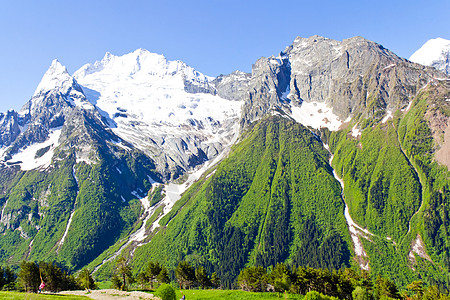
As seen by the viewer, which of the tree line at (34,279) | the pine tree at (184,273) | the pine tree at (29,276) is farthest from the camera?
the pine tree at (184,273)

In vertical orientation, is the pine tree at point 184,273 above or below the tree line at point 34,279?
below

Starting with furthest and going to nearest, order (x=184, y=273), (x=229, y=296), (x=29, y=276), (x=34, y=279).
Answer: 1. (x=184, y=273)
2. (x=34, y=279)
3. (x=29, y=276)
4. (x=229, y=296)

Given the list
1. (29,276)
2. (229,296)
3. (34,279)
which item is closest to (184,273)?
(229,296)

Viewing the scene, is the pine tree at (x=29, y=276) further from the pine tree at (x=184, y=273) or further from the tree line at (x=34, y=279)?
the pine tree at (x=184, y=273)

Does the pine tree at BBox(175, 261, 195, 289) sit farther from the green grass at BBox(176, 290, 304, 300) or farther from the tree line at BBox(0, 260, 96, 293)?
the green grass at BBox(176, 290, 304, 300)

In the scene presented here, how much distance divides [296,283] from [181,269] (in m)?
44.5

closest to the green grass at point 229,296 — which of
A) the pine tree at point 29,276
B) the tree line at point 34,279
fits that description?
the tree line at point 34,279

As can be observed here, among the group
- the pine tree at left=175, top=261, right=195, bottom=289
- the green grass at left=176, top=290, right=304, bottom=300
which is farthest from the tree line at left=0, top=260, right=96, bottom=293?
the green grass at left=176, top=290, right=304, bottom=300

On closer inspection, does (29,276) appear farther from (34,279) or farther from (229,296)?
(229,296)

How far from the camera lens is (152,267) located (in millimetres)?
110500

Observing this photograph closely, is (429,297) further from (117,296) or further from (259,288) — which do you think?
(117,296)

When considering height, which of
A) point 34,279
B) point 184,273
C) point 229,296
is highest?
point 34,279

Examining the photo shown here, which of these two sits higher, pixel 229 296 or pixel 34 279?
pixel 34 279

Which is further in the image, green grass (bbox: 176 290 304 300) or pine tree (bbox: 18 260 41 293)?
pine tree (bbox: 18 260 41 293)
